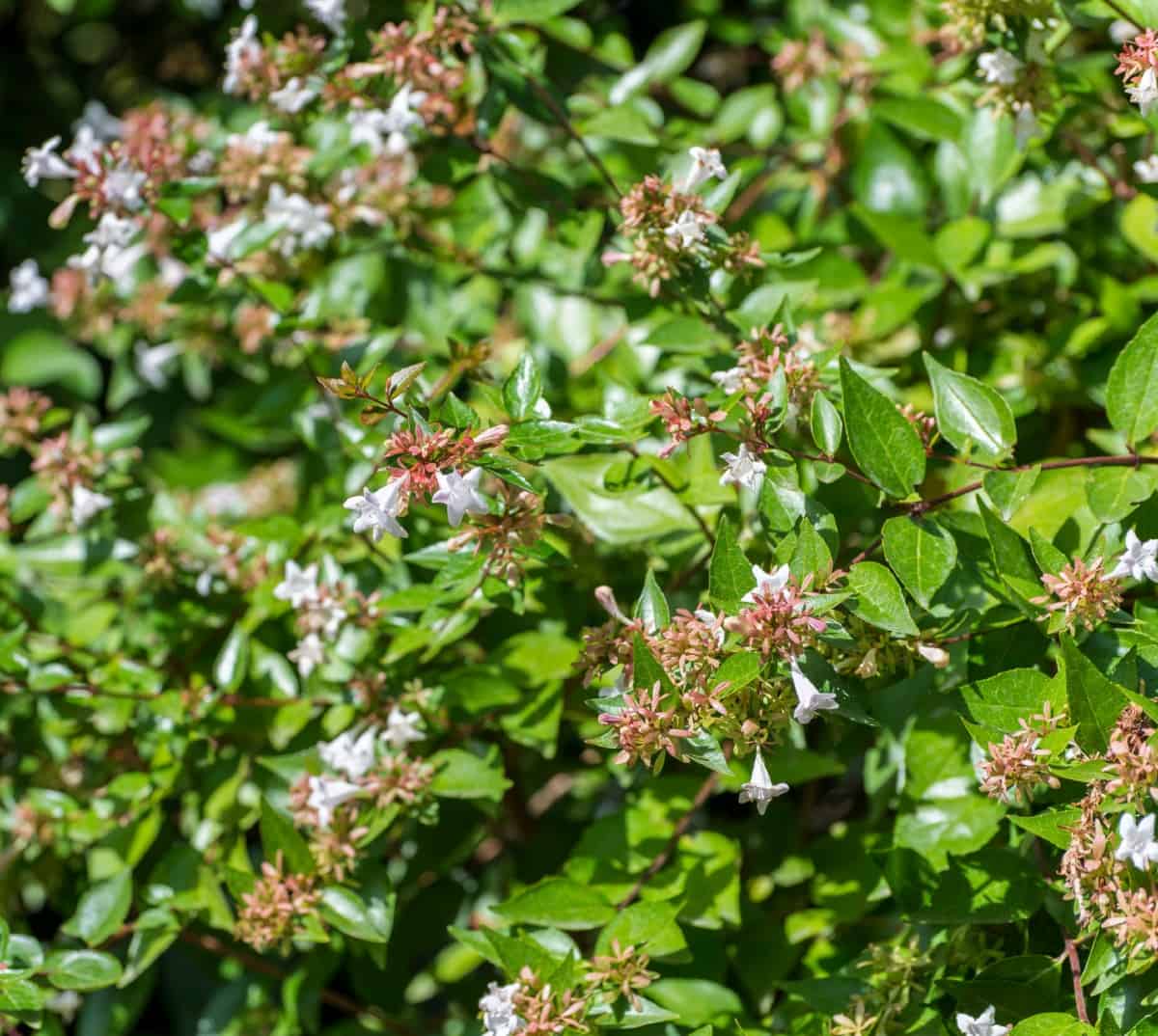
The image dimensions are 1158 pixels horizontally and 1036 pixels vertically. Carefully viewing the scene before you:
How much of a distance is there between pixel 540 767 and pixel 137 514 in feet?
3.24

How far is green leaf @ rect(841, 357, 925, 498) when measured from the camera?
165 centimetres

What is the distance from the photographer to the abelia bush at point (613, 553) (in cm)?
160

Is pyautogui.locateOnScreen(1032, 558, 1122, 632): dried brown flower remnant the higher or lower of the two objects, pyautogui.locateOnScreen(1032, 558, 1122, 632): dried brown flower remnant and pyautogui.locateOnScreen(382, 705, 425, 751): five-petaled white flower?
the higher

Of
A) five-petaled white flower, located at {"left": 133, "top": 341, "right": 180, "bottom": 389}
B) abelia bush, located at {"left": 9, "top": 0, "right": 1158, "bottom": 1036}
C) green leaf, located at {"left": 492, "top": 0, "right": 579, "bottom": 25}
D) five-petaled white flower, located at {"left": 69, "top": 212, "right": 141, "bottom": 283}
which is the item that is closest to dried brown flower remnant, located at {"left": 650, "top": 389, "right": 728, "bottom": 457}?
abelia bush, located at {"left": 9, "top": 0, "right": 1158, "bottom": 1036}

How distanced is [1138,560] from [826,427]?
417 millimetres

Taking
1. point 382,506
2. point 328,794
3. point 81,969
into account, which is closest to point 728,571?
point 382,506

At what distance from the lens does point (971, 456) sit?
1817 millimetres

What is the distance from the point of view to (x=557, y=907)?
1.91m

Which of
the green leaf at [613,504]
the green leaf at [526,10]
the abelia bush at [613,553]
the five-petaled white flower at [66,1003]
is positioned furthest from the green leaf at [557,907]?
the green leaf at [526,10]

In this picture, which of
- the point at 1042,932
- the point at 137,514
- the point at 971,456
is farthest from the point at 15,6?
the point at 1042,932

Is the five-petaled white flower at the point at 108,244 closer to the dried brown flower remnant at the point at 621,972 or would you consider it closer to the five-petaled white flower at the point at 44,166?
the five-petaled white flower at the point at 44,166

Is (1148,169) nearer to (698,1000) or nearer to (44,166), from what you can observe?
(698,1000)

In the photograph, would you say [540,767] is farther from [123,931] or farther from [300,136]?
[300,136]

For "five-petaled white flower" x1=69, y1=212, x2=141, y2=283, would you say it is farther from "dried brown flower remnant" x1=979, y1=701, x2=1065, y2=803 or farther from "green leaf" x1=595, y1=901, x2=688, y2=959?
"dried brown flower remnant" x1=979, y1=701, x2=1065, y2=803
